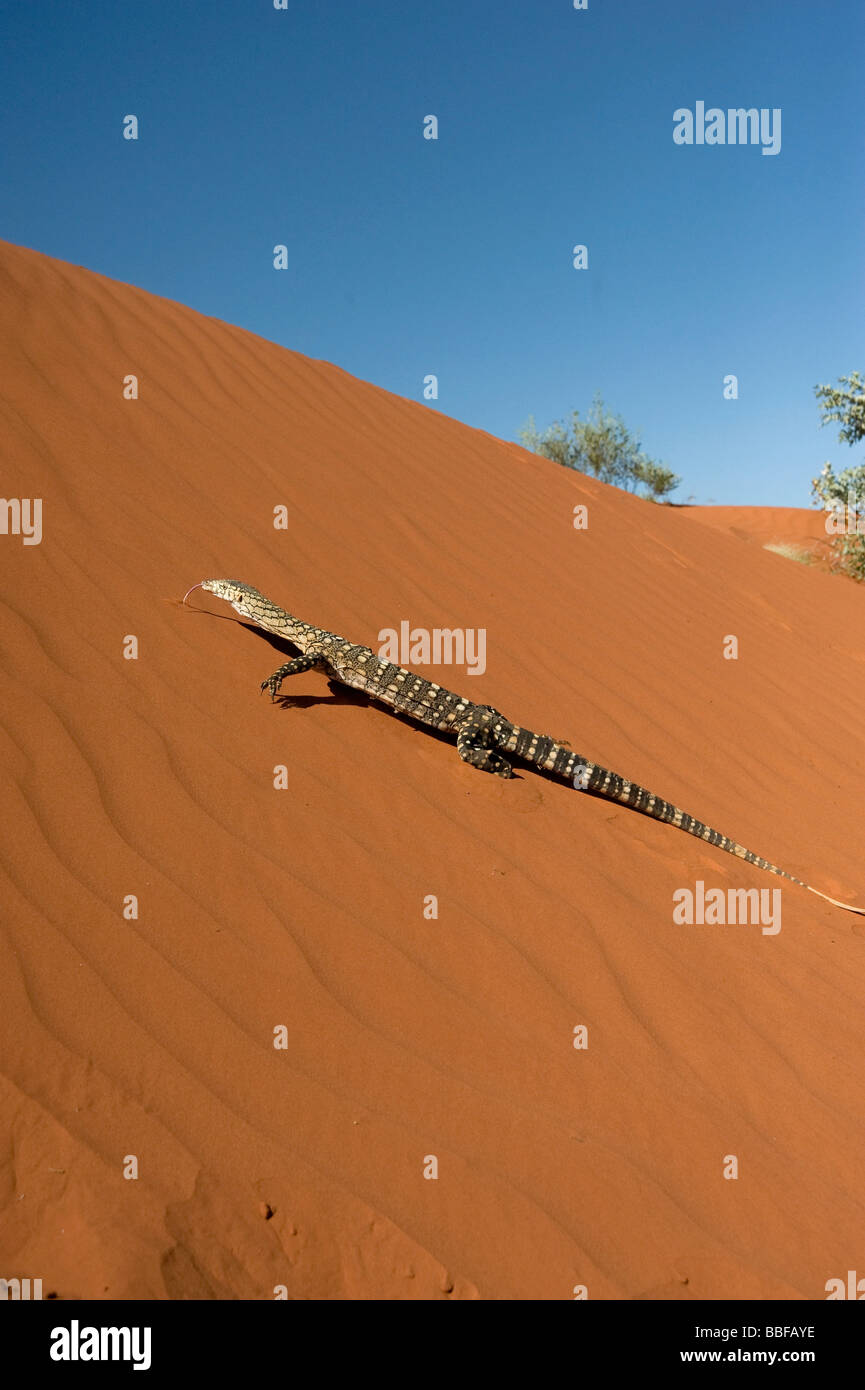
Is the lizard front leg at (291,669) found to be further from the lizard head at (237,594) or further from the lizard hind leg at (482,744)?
the lizard hind leg at (482,744)

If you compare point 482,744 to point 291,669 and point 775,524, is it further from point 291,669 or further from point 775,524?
point 775,524

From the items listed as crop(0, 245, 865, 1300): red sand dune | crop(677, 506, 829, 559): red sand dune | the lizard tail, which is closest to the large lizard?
the lizard tail

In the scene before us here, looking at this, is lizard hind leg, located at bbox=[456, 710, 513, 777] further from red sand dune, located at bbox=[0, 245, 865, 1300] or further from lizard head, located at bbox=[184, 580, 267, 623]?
lizard head, located at bbox=[184, 580, 267, 623]

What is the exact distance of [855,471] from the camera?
64.7 ft

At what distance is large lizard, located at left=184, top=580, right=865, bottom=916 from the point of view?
17.4 ft

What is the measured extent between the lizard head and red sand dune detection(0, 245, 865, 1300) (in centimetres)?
14

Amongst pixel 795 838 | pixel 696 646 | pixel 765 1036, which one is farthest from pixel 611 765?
pixel 696 646

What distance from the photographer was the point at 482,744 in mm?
5254

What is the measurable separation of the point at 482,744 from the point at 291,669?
1220mm

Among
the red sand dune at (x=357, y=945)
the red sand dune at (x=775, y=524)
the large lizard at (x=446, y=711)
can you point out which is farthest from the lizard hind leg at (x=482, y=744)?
the red sand dune at (x=775, y=524)

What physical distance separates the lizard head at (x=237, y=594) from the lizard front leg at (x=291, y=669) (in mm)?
420

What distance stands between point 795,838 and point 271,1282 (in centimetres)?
467
